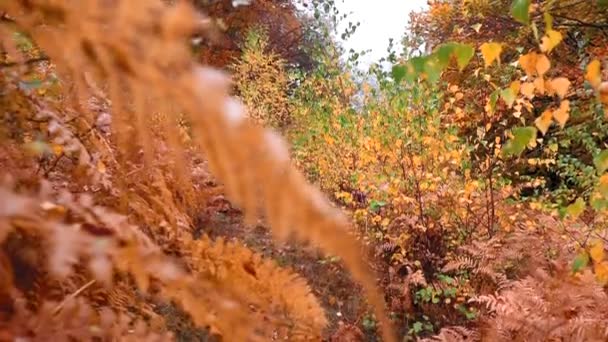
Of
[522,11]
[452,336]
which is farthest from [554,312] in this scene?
[522,11]

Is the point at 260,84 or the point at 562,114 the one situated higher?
the point at 260,84

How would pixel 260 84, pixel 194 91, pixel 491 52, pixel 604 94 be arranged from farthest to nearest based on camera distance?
pixel 260 84 → pixel 604 94 → pixel 491 52 → pixel 194 91

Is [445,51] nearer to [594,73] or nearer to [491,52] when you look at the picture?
[491,52]

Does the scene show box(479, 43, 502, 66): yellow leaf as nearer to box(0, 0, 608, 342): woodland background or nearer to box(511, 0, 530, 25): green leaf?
box(0, 0, 608, 342): woodland background

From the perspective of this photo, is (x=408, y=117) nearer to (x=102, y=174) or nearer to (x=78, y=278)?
(x=102, y=174)

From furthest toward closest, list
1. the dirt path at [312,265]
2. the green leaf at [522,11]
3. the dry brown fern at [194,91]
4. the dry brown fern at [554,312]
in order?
1. the dirt path at [312,265]
2. the dry brown fern at [554,312]
3. the green leaf at [522,11]
4. the dry brown fern at [194,91]

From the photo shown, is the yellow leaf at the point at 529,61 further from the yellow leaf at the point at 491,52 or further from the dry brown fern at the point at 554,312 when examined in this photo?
the dry brown fern at the point at 554,312

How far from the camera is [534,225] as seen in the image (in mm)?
3639

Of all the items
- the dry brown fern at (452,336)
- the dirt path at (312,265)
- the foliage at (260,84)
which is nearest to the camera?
the dry brown fern at (452,336)

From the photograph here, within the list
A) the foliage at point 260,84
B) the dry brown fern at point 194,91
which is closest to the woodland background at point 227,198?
the dry brown fern at point 194,91

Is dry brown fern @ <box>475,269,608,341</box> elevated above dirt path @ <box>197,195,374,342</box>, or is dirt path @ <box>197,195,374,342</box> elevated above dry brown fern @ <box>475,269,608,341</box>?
dirt path @ <box>197,195,374,342</box>

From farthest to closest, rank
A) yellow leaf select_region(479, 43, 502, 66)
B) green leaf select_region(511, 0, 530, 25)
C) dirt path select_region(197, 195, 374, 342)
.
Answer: dirt path select_region(197, 195, 374, 342), yellow leaf select_region(479, 43, 502, 66), green leaf select_region(511, 0, 530, 25)

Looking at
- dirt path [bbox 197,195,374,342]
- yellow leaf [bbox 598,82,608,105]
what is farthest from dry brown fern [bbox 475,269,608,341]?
yellow leaf [bbox 598,82,608,105]

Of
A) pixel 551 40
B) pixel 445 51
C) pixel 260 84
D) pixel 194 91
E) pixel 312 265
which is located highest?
pixel 260 84
